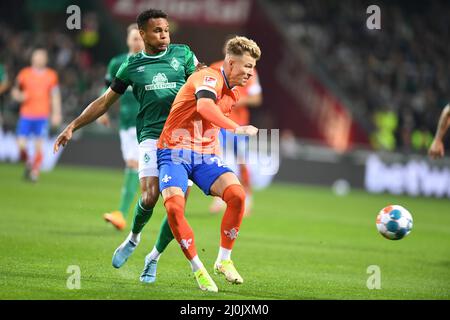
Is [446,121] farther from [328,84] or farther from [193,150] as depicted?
[328,84]

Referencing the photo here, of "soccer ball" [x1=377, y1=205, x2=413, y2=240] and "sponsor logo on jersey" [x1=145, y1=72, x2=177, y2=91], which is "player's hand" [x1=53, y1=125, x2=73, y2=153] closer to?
"sponsor logo on jersey" [x1=145, y1=72, x2=177, y2=91]

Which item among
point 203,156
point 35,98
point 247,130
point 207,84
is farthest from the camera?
point 35,98

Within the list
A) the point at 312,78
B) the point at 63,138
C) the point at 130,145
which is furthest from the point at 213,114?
the point at 312,78

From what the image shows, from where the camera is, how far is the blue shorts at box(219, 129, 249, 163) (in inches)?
579

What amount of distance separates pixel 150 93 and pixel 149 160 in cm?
60

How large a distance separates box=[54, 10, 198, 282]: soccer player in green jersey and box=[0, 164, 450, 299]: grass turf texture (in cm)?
73

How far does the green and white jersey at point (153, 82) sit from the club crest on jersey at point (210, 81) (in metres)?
0.74

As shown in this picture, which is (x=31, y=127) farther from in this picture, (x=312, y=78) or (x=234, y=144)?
(x=312, y=78)

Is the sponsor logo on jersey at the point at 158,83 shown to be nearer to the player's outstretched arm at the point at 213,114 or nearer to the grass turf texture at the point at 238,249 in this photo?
the player's outstretched arm at the point at 213,114

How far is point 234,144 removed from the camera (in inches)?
628

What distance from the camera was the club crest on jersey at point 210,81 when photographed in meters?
7.52

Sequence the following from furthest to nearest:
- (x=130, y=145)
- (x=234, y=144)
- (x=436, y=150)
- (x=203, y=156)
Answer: (x=234, y=144) < (x=130, y=145) < (x=436, y=150) < (x=203, y=156)

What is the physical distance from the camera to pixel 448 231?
14562mm

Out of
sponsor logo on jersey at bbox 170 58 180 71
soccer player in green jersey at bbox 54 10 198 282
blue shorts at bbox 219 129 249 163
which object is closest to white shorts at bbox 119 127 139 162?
blue shorts at bbox 219 129 249 163
